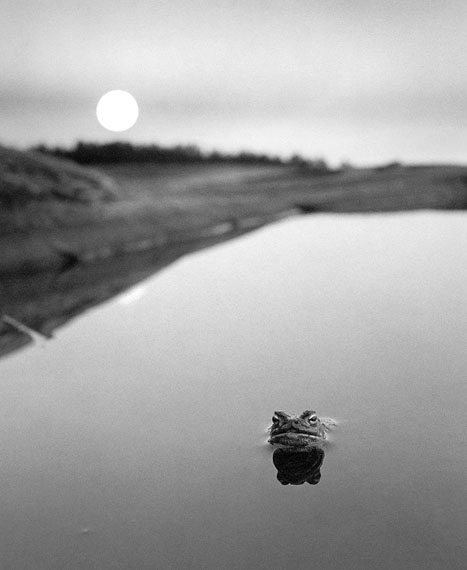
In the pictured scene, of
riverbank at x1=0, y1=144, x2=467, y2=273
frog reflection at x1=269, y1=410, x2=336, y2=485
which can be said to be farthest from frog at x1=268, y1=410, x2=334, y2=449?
riverbank at x1=0, y1=144, x2=467, y2=273

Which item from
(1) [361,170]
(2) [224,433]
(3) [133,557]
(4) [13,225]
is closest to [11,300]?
(4) [13,225]

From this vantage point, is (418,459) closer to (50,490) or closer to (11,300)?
(50,490)

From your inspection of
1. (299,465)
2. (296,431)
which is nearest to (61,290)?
(296,431)

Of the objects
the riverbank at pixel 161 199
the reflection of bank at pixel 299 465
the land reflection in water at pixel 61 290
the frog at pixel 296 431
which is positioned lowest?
the reflection of bank at pixel 299 465

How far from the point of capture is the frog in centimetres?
356

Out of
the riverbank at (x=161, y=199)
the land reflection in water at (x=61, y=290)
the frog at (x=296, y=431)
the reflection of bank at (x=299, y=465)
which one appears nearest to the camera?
the reflection of bank at (x=299, y=465)

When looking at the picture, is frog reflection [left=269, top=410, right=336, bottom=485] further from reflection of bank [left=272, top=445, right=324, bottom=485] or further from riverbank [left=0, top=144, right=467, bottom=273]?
riverbank [left=0, top=144, right=467, bottom=273]

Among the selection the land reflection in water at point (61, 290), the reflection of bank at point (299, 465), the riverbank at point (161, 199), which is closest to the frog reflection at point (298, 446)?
the reflection of bank at point (299, 465)

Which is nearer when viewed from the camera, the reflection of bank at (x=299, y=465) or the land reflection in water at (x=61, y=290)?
the reflection of bank at (x=299, y=465)

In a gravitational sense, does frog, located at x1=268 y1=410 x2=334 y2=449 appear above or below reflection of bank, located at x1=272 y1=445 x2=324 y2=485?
above

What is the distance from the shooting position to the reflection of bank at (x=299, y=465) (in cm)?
326

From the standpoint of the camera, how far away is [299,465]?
134 inches

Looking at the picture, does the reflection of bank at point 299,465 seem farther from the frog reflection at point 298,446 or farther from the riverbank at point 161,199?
the riverbank at point 161,199

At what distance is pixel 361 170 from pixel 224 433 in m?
10.8
